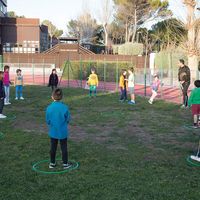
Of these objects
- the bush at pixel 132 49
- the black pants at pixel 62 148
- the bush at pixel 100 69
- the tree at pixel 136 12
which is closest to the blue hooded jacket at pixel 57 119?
the black pants at pixel 62 148

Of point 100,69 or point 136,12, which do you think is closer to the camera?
point 100,69

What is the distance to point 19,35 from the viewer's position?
56.3 metres

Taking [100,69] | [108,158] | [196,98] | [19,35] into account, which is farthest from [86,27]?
[108,158]

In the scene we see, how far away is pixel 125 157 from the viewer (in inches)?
290

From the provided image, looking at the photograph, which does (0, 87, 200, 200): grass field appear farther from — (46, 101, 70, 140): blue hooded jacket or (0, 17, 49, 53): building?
(0, 17, 49, 53): building

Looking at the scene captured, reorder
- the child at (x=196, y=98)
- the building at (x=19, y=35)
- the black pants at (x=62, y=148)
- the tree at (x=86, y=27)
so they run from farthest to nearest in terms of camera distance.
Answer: the tree at (x=86, y=27), the building at (x=19, y=35), the child at (x=196, y=98), the black pants at (x=62, y=148)

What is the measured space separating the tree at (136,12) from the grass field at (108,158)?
165 ft

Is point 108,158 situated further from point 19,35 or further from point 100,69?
point 19,35

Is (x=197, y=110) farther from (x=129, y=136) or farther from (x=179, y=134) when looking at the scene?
(x=129, y=136)

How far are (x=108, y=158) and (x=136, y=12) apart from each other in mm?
57087

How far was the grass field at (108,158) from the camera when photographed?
5.50m

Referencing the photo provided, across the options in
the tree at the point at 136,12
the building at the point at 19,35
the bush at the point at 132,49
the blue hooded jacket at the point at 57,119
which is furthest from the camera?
the tree at the point at 136,12

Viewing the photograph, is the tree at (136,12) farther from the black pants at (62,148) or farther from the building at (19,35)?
the black pants at (62,148)

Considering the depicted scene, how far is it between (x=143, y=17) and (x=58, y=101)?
192ft
